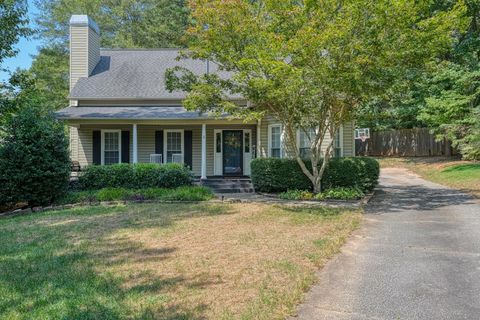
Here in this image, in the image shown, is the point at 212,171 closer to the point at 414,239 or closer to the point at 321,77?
the point at 321,77

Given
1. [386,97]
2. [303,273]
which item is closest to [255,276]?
[303,273]

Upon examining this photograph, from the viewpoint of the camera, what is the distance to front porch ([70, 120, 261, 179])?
16.1 m

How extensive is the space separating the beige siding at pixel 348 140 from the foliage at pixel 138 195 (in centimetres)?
551

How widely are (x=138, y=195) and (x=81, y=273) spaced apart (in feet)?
22.2

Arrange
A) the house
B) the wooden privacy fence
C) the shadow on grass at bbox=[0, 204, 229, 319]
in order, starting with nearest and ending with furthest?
the shadow on grass at bbox=[0, 204, 229, 319] < the house < the wooden privacy fence

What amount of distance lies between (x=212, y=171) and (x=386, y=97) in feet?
25.3

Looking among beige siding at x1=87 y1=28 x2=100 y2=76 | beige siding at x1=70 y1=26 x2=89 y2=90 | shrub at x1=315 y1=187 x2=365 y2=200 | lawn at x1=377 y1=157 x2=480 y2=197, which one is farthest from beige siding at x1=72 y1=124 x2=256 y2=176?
lawn at x1=377 y1=157 x2=480 y2=197

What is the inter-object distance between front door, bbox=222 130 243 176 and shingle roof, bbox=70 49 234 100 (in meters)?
2.81

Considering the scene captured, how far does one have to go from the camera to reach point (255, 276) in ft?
15.3

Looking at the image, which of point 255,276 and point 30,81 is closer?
point 255,276

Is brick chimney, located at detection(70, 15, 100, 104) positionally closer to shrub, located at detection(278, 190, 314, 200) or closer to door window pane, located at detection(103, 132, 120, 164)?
door window pane, located at detection(103, 132, 120, 164)

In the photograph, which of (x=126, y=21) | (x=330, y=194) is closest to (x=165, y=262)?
(x=330, y=194)

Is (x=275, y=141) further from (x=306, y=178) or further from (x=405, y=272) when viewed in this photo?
(x=405, y=272)

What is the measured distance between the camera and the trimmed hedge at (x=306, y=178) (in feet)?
39.9
